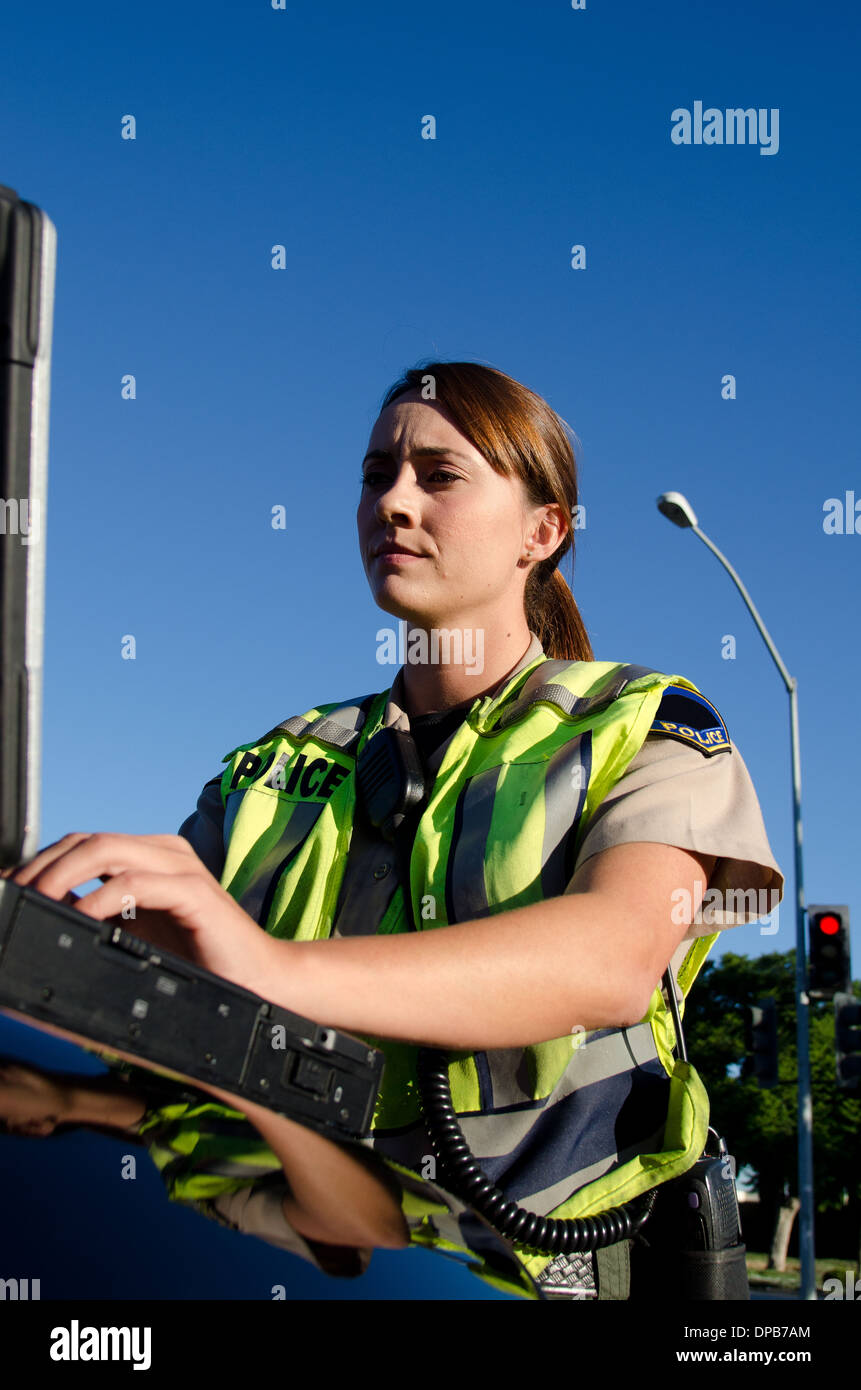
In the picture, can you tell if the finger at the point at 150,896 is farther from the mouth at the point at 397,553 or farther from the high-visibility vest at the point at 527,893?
the mouth at the point at 397,553

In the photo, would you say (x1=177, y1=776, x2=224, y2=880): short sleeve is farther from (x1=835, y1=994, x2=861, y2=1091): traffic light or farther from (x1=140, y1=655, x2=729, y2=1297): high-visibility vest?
(x1=835, y1=994, x2=861, y2=1091): traffic light

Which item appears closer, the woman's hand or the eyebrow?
the woman's hand

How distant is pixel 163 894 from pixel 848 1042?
36.9 ft

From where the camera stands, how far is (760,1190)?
4875cm

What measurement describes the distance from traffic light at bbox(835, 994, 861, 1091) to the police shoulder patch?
32.1 ft

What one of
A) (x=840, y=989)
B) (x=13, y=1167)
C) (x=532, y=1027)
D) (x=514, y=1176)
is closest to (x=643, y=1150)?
(x=514, y=1176)

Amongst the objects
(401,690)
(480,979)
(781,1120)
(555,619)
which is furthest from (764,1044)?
(781,1120)

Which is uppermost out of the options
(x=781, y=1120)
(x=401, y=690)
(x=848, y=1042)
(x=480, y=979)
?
(x=401, y=690)

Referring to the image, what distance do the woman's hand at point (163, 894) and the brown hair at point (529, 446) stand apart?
146 cm

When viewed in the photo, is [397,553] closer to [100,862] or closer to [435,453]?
[435,453]

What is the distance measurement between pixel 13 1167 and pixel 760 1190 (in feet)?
173

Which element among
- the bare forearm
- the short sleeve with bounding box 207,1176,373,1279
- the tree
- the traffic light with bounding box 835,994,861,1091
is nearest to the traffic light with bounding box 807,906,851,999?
the traffic light with bounding box 835,994,861,1091

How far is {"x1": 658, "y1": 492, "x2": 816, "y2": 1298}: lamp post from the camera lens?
14.7 m

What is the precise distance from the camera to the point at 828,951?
11844mm
